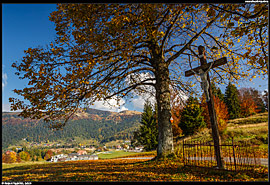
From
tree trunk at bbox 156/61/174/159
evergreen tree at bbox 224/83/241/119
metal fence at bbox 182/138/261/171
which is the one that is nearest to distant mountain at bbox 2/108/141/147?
tree trunk at bbox 156/61/174/159

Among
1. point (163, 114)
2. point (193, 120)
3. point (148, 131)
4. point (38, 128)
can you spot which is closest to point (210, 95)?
point (163, 114)

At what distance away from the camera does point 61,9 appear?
7555mm

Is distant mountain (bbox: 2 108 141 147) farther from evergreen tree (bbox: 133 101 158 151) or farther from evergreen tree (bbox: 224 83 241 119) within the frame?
evergreen tree (bbox: 224 83 241 119)

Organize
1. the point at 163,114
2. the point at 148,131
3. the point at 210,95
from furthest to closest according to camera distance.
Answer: the point at 148,131 → the point at 163,114 → the point at 210,95

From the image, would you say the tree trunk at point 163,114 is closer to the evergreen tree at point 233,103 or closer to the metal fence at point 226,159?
the metal fence at point 226,159

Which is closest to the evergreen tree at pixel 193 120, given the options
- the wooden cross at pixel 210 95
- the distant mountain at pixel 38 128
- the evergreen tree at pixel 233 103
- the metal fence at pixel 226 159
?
the distant mountain at pixel 38 128

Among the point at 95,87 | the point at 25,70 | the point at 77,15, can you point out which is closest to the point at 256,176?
the point at 95,87

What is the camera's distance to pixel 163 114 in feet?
26.5

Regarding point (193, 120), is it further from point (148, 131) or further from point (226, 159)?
point (226, 159)

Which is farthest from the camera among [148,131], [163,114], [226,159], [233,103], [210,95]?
[233,103]

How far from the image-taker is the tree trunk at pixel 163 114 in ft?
25.3

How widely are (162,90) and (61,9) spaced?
18.4 ft

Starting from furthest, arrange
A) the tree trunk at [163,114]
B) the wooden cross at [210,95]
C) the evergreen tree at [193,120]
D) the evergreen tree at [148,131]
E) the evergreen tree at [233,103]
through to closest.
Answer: the evergreen tree at [233,103] → the evergreen tree at [148,131] → the evergreen tree at [193,120] → the tree trunk at [163,114] → the wooden cross at [210,95]

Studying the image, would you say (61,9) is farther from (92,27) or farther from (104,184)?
(104,184)
